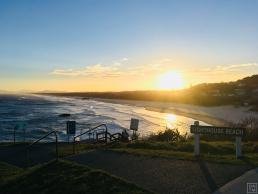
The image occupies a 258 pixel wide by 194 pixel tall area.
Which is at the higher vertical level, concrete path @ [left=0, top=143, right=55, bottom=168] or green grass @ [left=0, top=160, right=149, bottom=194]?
green grass @ [left=0, top=160, right=149, bottom=194]

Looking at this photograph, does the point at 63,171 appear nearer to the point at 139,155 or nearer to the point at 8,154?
the point at 139,155

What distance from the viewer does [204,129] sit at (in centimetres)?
1221

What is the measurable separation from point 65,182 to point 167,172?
99.2 inches

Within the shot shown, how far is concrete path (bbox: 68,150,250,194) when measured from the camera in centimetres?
901

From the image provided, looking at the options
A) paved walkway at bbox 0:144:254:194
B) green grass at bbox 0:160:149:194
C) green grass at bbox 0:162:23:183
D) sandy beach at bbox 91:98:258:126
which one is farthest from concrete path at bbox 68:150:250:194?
sandy beach at bbox 91:98:258:126

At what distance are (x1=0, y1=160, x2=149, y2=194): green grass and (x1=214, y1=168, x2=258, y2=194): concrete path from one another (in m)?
1.71

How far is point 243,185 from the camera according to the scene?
8.59 meters

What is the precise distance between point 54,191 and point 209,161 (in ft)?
14.2

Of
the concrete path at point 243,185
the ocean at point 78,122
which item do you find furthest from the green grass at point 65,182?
the ocean at point 78,122

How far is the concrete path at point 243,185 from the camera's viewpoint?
26.9 ft

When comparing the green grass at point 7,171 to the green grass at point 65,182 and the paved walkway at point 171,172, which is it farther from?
the paved walkway at point 171,172

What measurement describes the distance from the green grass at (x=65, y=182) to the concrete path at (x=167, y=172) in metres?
0.44

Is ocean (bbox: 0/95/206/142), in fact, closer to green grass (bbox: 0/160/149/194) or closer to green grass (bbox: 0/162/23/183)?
green grass (bbox: 0/162/23/183)

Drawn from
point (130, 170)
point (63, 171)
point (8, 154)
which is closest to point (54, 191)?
point (63, 171)
